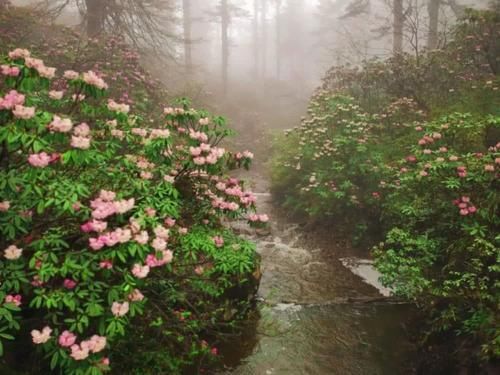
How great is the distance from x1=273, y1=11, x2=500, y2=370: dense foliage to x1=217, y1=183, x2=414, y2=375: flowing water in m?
0.72

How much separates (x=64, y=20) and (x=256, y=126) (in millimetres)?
13143

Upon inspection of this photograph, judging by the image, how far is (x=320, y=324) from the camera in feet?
18.8

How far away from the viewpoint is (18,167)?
2750 millimetres

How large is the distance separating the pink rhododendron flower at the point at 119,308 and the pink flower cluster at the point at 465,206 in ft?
14.2

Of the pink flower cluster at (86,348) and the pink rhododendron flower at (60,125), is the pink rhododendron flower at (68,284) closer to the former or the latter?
the pink flower cluster at (86,348)

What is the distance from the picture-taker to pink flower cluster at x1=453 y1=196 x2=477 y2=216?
4805 millimetres

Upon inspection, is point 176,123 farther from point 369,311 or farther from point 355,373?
point 369,311

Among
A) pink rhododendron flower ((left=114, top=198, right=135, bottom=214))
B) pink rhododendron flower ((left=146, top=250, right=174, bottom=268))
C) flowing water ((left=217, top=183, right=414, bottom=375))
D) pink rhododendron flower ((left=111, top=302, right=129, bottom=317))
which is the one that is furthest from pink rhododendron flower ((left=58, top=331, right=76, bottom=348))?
flowing water ((left=217, top=183, right=414, bottom=375))

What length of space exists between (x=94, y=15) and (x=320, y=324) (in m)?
11.4

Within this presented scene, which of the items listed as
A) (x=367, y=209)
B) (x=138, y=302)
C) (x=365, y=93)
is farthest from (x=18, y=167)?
(x=365, y=93)

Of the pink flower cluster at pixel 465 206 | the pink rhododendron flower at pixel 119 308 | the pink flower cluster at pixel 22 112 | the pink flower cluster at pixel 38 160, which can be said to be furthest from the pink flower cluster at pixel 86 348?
the pink flower cluster at pixel 465 206

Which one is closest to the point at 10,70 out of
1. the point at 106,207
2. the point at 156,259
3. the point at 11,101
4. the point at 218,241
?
the point at 11,101

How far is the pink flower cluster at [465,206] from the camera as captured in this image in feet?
15.8

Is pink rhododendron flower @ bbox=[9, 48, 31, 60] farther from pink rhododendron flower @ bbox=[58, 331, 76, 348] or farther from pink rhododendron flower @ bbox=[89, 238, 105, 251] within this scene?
pink rhododendron flower @ bbox=[58, 331, 76, 348]
